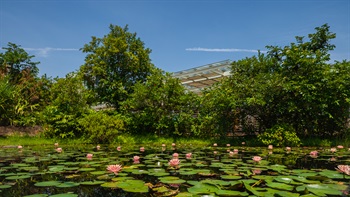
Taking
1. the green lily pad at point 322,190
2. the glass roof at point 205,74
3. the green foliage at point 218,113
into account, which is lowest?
the green lily pad at point 322,190

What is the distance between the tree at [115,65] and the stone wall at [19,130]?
346 centimetres

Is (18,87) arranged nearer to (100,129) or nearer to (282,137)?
(100,129)

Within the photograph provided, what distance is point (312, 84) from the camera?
830 cm

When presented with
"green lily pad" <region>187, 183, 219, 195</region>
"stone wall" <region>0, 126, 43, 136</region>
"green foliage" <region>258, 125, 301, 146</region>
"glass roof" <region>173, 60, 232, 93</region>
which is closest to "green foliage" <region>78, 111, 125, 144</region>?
"stone wall" <region>0, 126, 43, 136</region>

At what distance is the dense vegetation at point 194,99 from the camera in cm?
852

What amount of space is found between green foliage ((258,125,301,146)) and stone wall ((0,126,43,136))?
383 inches

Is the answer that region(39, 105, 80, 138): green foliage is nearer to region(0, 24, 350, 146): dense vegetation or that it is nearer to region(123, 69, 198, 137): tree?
region(0, 24, 350, 146): dense vegetation

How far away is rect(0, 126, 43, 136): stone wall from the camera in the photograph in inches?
433

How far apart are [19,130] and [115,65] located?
5.59 metres

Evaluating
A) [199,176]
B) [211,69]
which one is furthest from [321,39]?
[199,176]

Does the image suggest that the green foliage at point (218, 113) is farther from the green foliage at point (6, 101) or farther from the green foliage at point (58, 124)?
the green foliage at point (6, 101)

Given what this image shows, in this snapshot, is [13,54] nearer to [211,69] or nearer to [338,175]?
[211,69]

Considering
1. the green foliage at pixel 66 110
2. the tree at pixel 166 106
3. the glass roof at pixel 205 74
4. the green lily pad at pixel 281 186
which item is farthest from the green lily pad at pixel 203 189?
the glass roof at pixel 205 74

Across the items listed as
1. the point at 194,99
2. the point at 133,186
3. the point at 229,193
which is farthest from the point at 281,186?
the point at 194,99
